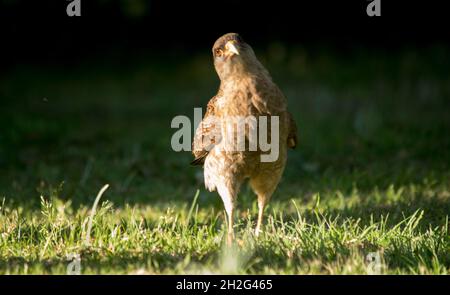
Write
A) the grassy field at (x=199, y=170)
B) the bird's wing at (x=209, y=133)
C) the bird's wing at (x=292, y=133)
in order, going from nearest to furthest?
the grassy field at (x=199, y=170) → the bird's wing at (x=209, y=133) → the bird's wing at (x=292, y=133)

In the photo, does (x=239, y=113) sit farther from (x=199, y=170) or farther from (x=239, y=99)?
(x=199, y=170)

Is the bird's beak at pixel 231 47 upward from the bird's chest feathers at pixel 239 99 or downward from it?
upward

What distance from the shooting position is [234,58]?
4.59 metres

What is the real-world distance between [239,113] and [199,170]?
302cm

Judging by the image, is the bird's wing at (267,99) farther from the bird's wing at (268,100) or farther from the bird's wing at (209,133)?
the bird's wing at (209,133)

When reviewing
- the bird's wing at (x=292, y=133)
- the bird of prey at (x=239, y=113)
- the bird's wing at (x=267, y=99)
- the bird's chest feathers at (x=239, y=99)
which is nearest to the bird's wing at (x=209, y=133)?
the bird of prey at (x=239, y=113)

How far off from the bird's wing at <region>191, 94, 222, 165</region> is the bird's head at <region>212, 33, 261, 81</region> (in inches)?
10.0

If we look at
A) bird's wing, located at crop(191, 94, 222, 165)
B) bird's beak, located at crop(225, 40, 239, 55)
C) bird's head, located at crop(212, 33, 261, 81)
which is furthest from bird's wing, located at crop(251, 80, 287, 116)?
bird's wing, located at crop(191, 94, 222, 165)

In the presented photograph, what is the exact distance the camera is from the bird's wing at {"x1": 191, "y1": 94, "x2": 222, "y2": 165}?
4.76 metres

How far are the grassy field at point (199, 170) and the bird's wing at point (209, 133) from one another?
1.30 feet

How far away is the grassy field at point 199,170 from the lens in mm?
4090

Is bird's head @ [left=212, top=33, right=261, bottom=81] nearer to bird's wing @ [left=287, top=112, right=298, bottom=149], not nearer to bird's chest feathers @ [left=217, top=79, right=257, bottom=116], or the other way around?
bird's chest feathers @ [left=217, top=79, right=257, bottom=116]

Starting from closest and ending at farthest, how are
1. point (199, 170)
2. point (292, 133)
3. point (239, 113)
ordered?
point (239, 113), point (292, 133), point (199, 170)

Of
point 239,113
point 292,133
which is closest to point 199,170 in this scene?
point 292,133
